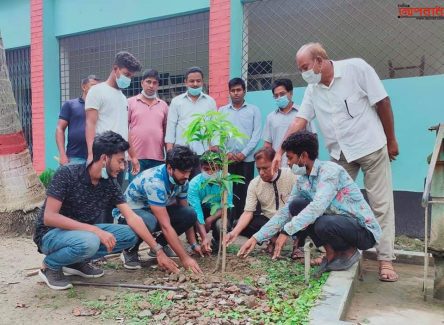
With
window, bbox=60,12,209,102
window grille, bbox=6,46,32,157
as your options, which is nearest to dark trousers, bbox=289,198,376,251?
window, bbox=60,12,209,102

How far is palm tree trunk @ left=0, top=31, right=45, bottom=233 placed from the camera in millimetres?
5008

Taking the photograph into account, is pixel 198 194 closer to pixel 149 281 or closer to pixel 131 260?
pixel 131 260

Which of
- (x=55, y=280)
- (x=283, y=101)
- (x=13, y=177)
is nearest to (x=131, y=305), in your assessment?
(x=55, y=280)

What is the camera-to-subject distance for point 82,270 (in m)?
3.36

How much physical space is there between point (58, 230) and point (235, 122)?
2.42 m

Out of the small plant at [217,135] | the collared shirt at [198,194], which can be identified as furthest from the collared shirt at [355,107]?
the collared shirt at [198,194]

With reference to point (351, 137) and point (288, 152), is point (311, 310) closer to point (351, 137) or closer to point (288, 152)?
point (288, 152)

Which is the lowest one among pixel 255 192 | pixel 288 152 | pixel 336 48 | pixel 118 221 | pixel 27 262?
pixel 27 262

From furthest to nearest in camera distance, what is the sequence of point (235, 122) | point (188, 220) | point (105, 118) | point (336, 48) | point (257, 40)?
point (257, 40) < point (336, 48) < point (235, 122) < point (105, 118) < point (188, 220)

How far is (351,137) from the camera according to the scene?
343 centimetres

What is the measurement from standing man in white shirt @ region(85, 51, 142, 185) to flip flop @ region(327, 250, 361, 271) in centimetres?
233

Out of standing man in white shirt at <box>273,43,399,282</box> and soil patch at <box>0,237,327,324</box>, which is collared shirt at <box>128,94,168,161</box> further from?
standing man in white shirt at <box>273,43,399,282</box>

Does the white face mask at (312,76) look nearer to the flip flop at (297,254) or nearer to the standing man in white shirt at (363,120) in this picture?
the standing man in white shirt at (363,120)

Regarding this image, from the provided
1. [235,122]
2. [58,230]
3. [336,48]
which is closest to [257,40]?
[336,48]
